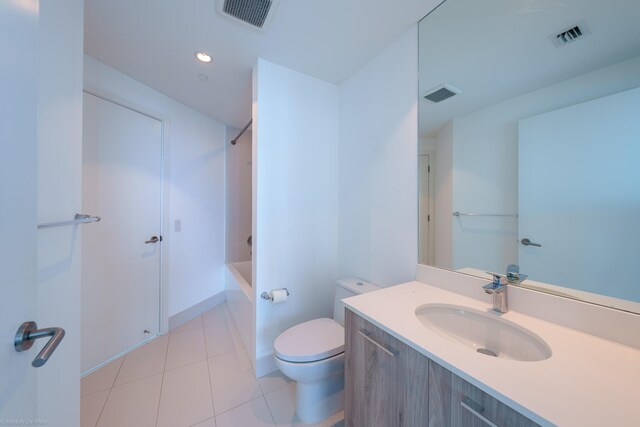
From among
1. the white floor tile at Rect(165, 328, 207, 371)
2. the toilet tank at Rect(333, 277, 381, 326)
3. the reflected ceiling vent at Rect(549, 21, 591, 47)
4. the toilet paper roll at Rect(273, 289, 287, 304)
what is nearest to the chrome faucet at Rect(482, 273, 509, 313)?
the toilet tank at Rect(333, 277, 381, 326)

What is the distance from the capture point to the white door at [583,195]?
0.73m

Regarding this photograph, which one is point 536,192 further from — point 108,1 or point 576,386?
point 108,1

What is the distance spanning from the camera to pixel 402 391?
774 millimetres

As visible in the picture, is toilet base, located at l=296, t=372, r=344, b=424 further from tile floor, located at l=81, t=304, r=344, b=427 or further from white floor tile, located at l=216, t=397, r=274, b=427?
white floor tile, located at l=216, t=397, r=274, b=427

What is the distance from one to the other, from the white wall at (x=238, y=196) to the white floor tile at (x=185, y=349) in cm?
97

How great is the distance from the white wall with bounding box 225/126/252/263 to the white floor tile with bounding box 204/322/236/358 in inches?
33.8

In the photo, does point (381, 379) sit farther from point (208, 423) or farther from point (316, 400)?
point (208, 423)

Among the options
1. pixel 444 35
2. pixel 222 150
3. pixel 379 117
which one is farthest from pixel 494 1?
pixel 222 150

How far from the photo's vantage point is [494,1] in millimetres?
1028

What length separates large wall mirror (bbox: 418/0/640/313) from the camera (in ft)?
2.45

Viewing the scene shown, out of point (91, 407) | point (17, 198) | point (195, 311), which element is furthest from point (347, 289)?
point (195, 311)

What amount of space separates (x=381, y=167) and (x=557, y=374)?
1.24 meters

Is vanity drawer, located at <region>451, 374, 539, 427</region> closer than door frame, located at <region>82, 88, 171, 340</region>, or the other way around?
vanity drawer, located at <region>451, 374, 539, 427</region>

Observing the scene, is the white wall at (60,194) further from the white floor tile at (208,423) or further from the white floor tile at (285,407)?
the white floor tile at (285,407)
